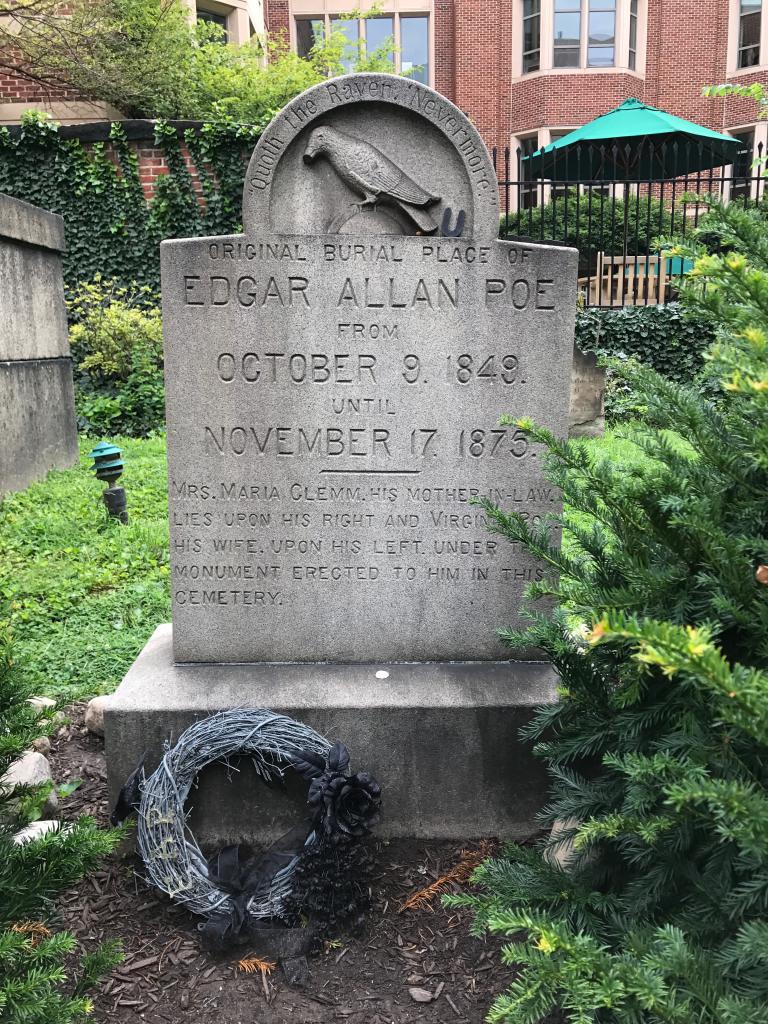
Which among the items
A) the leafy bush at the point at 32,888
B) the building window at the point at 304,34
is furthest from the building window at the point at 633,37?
the leafy bush at the point at 32,888

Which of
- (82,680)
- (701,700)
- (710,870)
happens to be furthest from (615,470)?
(82,680)

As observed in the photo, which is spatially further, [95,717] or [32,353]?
[32,353]

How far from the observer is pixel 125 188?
1219 cm

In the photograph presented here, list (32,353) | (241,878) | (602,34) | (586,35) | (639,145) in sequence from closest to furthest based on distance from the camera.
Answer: (241,878) < (32,353) < (639,145) < (586,35) < (602,34)

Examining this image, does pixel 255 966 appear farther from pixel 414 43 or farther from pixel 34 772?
pixel 414 43

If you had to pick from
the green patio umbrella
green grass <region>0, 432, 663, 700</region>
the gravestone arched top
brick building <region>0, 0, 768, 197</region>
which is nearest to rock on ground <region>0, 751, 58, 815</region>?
green grass <region>0, 432, 663, 700</region>

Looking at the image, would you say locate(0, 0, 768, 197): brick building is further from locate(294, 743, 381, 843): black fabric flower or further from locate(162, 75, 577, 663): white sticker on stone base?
locate(294, 743, 381, 843): black fabric flower

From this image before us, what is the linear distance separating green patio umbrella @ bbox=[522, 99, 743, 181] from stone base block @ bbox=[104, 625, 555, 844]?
12.1 meters

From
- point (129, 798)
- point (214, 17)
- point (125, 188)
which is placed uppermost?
point (214, 17)

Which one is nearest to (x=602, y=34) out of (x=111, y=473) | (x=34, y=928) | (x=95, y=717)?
(x=111, y=473)

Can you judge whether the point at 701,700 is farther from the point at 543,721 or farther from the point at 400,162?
the point at 400,162

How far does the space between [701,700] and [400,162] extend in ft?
7.45

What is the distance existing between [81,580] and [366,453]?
298 cm

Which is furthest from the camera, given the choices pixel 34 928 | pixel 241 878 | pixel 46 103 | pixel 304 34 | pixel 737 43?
pixel 304 34
